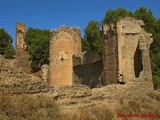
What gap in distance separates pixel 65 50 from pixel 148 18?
8.43 metres

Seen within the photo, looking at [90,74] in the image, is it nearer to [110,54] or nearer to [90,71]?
[90,71]

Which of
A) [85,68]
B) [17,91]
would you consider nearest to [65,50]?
[85,68]

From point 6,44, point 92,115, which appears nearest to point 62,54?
point 92,115

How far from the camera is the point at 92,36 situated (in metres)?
28.6

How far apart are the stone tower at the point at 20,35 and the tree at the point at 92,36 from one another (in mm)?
20231

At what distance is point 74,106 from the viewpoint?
41.9 feet

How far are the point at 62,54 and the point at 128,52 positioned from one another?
689 centimetres

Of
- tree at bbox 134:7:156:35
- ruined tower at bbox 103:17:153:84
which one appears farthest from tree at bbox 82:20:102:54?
ruined tower at bbox 103:17:153:84

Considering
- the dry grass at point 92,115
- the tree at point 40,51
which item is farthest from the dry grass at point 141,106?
the tree at point 40,51

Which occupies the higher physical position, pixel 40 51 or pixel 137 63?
pixel 40 51

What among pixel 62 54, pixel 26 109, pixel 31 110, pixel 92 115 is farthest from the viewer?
pixel 62 54

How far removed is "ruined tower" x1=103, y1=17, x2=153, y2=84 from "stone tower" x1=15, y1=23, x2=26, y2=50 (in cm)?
3092

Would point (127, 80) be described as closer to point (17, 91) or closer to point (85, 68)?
point (85, 68)

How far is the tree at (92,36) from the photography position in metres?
27.9
